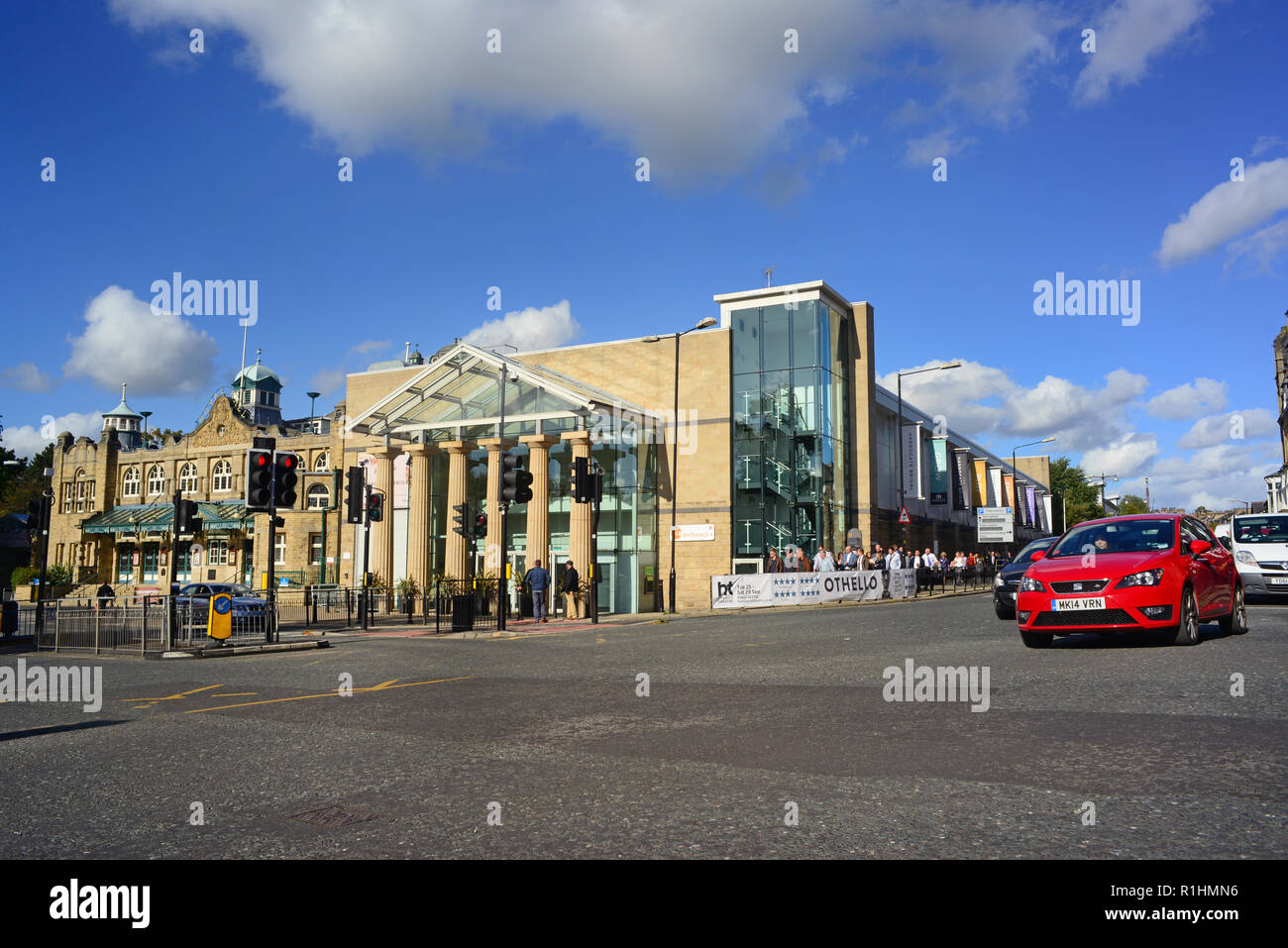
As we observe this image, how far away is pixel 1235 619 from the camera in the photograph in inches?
520

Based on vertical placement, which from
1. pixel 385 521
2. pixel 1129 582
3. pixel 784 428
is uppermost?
pixel 784 428

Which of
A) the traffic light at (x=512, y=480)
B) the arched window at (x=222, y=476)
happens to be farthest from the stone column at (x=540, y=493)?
the arched window at (x=222, y=476)

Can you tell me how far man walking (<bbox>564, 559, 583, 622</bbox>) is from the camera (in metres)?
30.3

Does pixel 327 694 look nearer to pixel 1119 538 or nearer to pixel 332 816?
pixel 332 816

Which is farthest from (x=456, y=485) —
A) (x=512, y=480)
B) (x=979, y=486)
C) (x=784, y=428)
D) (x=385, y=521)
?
(x=979, y=486)

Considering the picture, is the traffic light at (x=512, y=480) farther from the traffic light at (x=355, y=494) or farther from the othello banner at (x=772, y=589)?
the othello banner at (x=772, y=589)

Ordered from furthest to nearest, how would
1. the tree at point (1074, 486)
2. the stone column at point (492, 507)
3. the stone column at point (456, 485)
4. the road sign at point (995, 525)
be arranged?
1. the tree at point (1074, 486)
2. the road sign at point (995, 525)
3. the stone column at point (456, 485)
4. the stone column at point (492, 507)

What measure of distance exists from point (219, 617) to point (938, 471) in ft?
142

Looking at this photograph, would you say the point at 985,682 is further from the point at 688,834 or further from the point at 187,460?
the point at 187,460

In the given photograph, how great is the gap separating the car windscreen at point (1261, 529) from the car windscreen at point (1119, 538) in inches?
→ 405

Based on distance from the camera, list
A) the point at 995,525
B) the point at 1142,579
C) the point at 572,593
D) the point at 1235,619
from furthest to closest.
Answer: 1. the point at 995,525
2. the point at 572,593
3. the point at 1235,619
4. the point at 1142,579

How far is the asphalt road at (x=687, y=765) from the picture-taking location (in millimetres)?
4367
